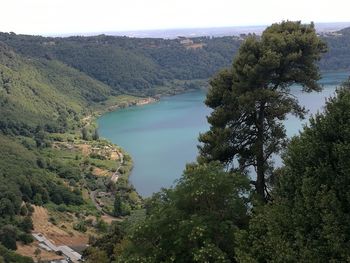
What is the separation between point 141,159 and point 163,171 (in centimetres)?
896

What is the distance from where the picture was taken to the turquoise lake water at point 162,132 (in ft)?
177

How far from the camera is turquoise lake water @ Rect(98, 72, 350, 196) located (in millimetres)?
53906

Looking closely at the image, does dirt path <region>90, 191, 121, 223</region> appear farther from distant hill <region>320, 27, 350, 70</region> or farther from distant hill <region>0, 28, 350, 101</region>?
distant hill <region>320, 27, 350, 70</region>

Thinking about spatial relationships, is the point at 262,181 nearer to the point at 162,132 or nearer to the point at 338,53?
the point at 162,132

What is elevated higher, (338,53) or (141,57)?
(141,57)

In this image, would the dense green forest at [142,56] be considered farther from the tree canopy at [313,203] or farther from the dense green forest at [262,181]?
the tree canopy at [313,203]

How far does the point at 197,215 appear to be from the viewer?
28.8 feet

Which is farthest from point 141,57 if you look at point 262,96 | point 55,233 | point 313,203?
point 313,203

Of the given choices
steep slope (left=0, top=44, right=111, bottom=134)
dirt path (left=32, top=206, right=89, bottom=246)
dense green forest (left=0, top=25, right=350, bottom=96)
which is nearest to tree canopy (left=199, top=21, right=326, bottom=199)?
dirt path (left=32, top=206, right=89, bottom=246)

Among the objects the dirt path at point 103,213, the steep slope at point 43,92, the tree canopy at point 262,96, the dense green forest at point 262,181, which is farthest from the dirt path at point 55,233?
the steep slope at point 43,92

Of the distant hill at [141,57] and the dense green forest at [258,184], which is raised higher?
the dense green forest at [258,184]

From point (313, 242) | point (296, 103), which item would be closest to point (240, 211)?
point (313, 242)

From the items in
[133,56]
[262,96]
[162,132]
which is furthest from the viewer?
[133,56]

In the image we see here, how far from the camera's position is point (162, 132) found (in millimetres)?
76000
